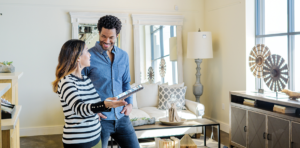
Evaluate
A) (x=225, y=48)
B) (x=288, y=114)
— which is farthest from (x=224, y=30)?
(x=288, y=114)

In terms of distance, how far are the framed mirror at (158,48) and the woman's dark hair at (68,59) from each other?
353 centimetres

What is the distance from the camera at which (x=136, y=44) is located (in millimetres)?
5062

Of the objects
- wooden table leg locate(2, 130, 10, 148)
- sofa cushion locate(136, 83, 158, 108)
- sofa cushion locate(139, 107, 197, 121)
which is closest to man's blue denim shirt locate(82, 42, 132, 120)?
wooden table leg locate(2, 130, 10, 148)

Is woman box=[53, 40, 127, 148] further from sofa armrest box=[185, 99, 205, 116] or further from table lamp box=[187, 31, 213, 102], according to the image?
table lamp box=[187, 31, 213, 102]

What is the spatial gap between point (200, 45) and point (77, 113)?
3648mm

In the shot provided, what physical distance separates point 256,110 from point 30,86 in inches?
142

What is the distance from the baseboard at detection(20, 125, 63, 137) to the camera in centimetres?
466

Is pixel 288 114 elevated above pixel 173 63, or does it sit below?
below

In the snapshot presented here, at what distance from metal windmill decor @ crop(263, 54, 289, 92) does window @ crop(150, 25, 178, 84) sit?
2.10 m

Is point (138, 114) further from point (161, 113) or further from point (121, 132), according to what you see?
→ point (121, 132)

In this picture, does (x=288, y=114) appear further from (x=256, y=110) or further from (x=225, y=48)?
(x=225, y=48)

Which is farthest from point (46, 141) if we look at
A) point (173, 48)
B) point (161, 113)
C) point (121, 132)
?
point (121, 132)

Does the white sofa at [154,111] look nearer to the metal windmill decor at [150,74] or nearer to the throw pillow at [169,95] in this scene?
the throw pillow at [169,95]

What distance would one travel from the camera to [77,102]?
1.40 metres
